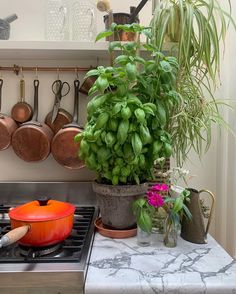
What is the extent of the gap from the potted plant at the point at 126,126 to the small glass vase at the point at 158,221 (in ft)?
0.25

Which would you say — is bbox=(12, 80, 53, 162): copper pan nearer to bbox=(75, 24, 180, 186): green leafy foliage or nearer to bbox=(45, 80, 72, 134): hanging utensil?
bbox=(45, 80, 72, 134): hanging utensil

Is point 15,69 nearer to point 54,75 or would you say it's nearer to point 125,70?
point 54,75

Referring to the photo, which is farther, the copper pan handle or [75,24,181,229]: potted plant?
the copper pan handle

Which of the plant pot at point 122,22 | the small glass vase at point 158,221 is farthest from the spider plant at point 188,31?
the small glass vase at point 158,221

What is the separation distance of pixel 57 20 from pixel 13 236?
0.96 m

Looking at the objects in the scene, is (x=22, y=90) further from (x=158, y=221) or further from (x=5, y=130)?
(x=158, y=221)

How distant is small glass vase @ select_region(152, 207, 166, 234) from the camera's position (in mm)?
864

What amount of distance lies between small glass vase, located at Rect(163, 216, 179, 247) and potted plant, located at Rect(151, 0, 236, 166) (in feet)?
1.00

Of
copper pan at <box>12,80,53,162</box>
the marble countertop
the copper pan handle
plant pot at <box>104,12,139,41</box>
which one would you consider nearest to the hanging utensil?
copper pan at <box>12,80,53,162</box>

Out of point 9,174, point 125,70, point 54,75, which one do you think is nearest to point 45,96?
point 54,75

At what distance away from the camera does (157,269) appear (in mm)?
688

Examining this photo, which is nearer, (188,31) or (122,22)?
(188,31)

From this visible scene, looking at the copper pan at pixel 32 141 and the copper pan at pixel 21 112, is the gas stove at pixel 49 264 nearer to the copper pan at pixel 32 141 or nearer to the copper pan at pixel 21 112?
the copper pan at pixel 32 141

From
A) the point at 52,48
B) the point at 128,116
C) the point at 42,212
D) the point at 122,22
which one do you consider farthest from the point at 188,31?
the point at 42,212
